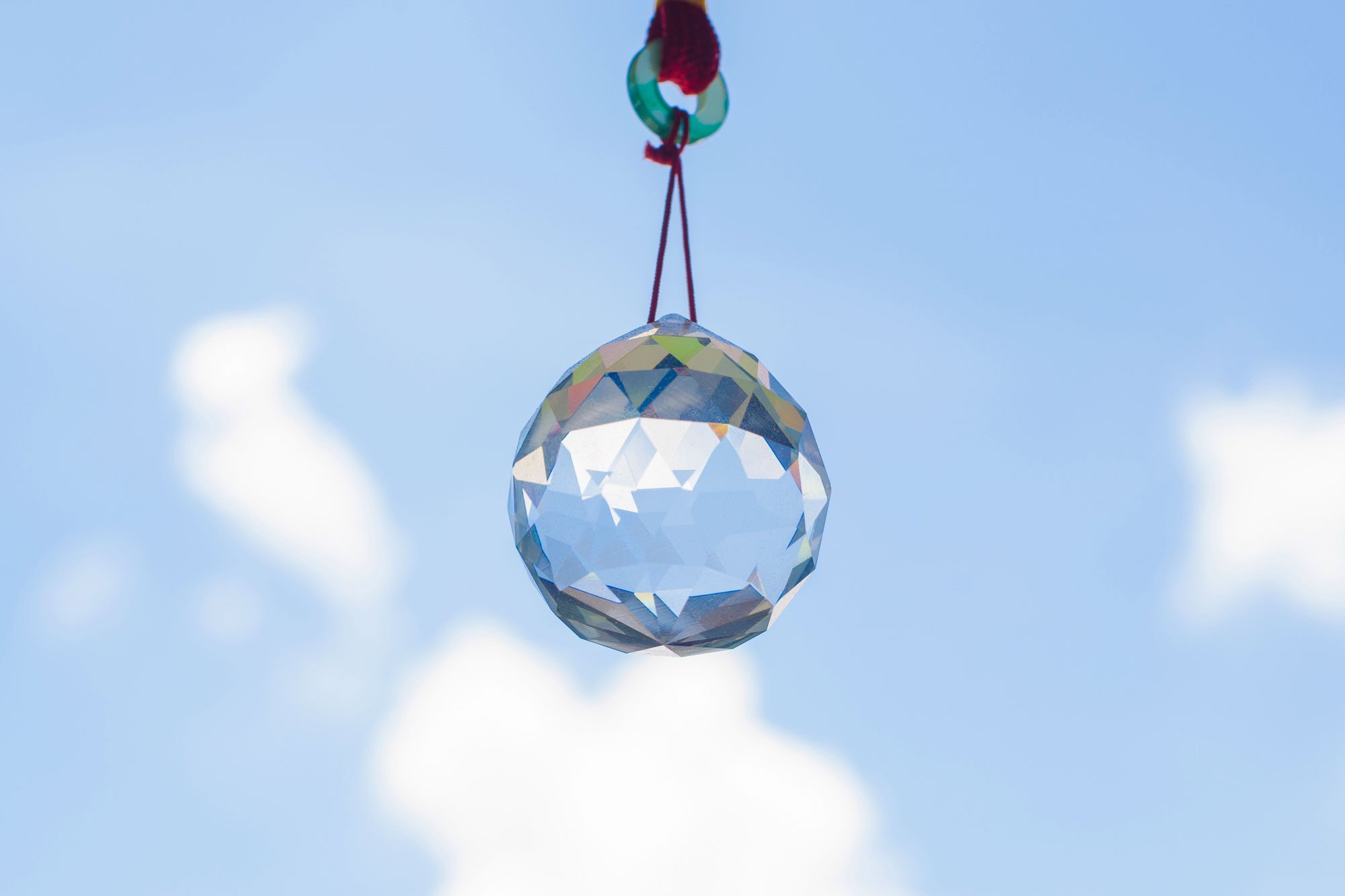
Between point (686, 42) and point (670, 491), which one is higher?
point (686, 42)

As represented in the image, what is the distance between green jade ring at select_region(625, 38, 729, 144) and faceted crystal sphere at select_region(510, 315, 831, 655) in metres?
0.28

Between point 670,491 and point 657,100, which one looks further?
point 657,100

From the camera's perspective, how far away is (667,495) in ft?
4.17

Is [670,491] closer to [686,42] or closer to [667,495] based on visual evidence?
[667,495]

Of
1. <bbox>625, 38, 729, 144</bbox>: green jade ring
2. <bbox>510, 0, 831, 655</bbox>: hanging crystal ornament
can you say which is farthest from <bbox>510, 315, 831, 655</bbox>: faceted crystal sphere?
<bbox>625, 38, 729, 144</bbox>: green jade ring

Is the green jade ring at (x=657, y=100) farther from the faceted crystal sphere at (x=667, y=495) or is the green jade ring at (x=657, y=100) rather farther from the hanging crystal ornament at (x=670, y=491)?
the faceted crystal sphere at (x=667, y=495)

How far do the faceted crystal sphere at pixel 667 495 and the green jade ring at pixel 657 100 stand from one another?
282mm

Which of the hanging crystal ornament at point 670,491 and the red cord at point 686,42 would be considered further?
the red cord at point 686,42

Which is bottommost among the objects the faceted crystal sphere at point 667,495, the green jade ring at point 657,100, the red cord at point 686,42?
the faceted crystal sphere at point 667,495

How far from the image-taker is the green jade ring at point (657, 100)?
1465 millimetres

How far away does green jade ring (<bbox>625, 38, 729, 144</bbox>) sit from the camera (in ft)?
4.81

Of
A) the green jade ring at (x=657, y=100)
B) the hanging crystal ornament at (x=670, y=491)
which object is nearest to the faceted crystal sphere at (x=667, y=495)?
the hanging crystal ornament at (x=670, y=491)

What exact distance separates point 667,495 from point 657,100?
526 millimetres

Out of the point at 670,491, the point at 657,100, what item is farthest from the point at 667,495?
the point at 657,100
